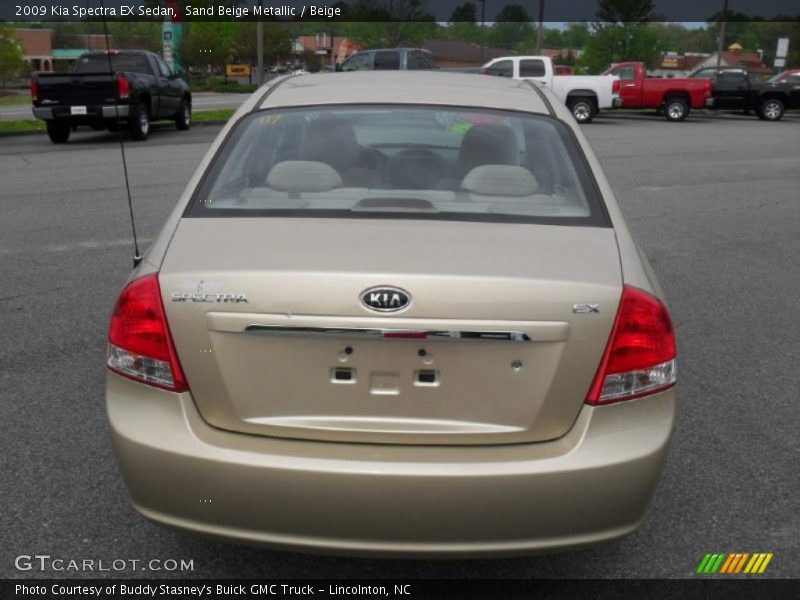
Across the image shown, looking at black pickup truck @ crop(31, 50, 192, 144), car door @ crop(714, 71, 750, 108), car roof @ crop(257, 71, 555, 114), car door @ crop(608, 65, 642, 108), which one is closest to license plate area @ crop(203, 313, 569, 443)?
car roof @ crop(257, 71, 555, 114)

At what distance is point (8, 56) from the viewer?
47.1 m

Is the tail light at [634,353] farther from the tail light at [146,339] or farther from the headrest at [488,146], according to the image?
the tail light at [146,339]

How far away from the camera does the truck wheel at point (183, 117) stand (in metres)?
Result: 21.6

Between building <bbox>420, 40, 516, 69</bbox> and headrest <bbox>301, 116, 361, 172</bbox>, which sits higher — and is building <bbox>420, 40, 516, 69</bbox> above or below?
below

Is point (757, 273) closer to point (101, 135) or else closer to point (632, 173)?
point (632, 173)

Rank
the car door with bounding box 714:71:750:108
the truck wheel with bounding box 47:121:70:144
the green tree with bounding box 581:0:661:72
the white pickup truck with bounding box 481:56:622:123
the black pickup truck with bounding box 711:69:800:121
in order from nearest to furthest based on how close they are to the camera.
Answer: the truck wheel with bounding box 47:121:70:144 → the white pickup truck with bounding box 481:56:622:123 → the black pickup truck with bounding box 711:69:800:121 → the car door with bounding box 714:71:750:108 → the green tree with bounding box 581:0:661:72

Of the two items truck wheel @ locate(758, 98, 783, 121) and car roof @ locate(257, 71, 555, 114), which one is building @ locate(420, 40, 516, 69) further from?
car roof @ locate(257, 71, 555, 114)

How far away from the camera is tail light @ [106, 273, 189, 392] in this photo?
272 cm

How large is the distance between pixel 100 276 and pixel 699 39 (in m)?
143

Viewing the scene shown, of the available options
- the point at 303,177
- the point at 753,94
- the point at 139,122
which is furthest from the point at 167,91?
the point at 753,94

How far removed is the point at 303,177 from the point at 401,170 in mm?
396

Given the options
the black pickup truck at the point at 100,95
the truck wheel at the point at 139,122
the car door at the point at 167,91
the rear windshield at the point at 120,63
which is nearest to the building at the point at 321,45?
the car door at the point at 167,91

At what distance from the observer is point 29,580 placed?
312cm

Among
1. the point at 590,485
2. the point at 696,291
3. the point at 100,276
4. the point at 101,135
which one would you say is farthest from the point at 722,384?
the point at 101,135
